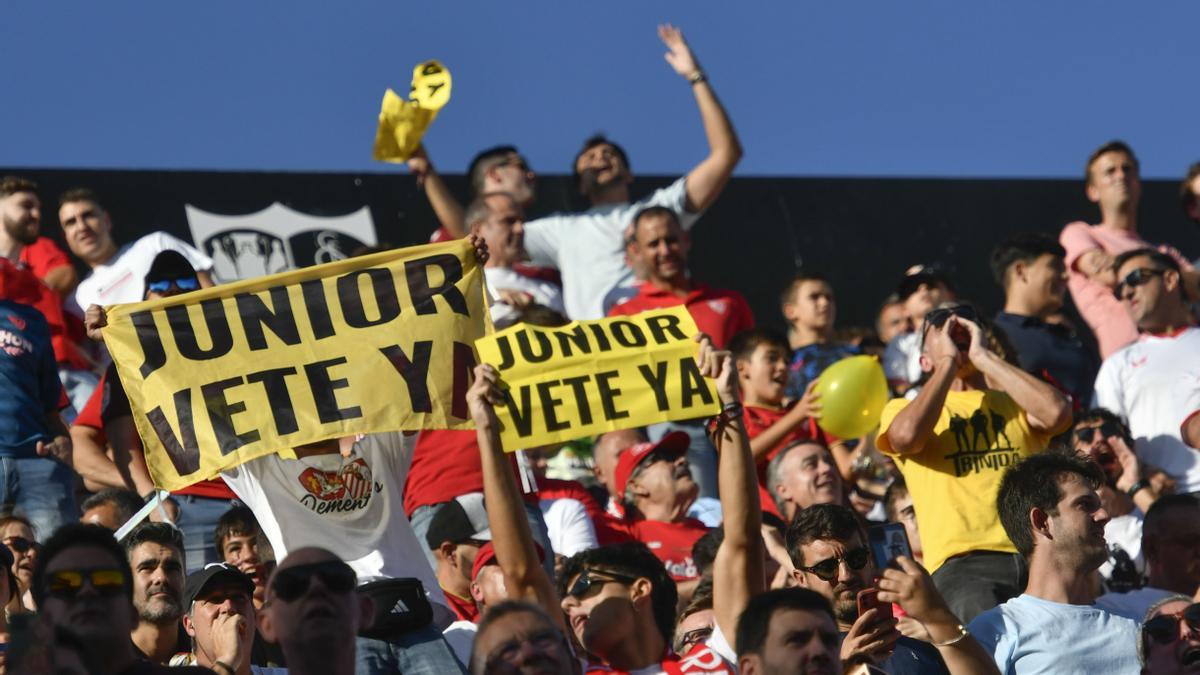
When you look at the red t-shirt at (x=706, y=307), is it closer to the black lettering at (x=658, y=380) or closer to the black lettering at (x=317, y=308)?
the black lettering at (x=658, y=380)

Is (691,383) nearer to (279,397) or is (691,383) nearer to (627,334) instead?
(627,334)

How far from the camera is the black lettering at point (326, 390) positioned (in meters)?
7.28

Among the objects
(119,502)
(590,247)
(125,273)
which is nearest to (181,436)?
(119,502)

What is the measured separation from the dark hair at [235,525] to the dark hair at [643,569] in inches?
59.9

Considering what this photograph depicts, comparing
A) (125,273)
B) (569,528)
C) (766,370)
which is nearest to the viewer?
(569,528)

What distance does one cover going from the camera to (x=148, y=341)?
7.39m

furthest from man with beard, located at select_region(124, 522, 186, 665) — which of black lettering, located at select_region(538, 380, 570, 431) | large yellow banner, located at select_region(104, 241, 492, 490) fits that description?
black lettering, located at select_region(538, 380, 570, 431)

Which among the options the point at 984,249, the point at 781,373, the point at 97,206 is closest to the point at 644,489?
the point at 781,373

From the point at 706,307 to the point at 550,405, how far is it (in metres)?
3.52

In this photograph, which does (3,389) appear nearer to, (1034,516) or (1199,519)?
(1034,516)

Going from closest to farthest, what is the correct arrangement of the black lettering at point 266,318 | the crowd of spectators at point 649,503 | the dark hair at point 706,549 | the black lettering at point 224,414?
the crowd of spectators at point 649,503 < the black lettering at point 224,414 < the black lettering at point 266,318 < the dark hair at point 706,549

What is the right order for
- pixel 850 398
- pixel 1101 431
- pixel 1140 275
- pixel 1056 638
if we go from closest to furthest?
pixel 1056 638, pixel 1101 431, pixel 850 398, pixel 1140 275

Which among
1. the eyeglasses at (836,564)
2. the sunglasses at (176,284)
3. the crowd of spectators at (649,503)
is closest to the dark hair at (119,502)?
the crowd of spectators at (649,503)

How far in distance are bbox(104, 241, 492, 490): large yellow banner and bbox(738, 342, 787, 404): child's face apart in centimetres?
259
